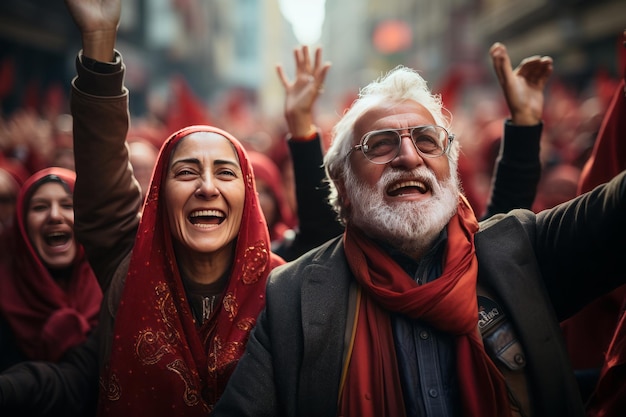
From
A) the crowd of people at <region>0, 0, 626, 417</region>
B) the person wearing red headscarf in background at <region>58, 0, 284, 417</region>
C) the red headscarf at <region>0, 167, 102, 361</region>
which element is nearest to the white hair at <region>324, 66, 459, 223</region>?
the crowd of people at <region>0, 0, 626, 417</region>

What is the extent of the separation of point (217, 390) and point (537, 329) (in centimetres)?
117

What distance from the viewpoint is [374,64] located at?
5050cm

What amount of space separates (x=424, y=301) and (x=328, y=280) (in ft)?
1.25

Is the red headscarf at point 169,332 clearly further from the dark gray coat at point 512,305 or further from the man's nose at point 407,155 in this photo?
the man's nose at point 407,155

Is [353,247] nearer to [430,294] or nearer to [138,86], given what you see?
[430,294]

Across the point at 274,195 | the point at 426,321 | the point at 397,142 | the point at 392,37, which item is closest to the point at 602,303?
the point at 426,321

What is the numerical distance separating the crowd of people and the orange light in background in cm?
3978

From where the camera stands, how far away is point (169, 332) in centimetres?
231

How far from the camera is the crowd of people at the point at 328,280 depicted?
6.43ft

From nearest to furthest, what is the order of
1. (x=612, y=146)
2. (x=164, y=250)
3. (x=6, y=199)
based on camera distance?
(x=164, y=250), (x=612, y=146), (x=6, y=199)

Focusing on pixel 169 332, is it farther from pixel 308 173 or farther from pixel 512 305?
pixel 512 305

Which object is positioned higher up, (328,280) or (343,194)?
(343,194)

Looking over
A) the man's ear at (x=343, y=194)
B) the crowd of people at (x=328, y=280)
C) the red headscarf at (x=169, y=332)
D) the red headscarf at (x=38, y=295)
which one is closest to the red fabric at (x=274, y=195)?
the crowd of people at (x=328, y=280)

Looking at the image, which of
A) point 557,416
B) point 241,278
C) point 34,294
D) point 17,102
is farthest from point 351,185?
point 17,102
